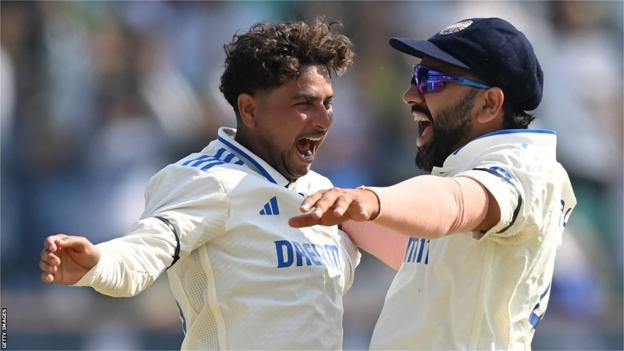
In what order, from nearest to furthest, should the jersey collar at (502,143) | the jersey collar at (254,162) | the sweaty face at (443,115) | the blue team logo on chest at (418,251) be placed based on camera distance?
the jersey collar at (502,143)
the blue team logo on chest at (418,251)
the sweaty face at (443,115)
the jersey collar at (254,162)

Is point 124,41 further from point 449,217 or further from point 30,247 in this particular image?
Result: point 449,217

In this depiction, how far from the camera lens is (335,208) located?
331 cm

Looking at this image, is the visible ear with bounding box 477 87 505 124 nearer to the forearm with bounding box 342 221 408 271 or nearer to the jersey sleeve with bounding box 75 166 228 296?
the forearm with bounding box 342 221 408 271

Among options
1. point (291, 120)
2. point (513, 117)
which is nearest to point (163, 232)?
point (291, 120)

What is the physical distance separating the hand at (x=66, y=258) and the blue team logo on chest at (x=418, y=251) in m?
1.08

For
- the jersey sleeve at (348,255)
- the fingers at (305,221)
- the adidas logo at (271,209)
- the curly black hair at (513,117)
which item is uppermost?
the fingers at (305,221)

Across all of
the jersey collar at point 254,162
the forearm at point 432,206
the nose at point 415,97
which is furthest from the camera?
the jersey collar at point 254,162

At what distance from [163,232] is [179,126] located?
A: 5005mm

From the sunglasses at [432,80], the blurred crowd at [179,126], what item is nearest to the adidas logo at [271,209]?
the sunglasses at [432,80]

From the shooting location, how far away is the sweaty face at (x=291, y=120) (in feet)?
15.4

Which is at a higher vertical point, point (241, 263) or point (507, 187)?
point (507, 187)

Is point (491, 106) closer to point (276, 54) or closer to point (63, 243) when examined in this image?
point (276, 54)

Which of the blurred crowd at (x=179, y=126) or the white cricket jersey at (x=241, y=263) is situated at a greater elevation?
the white cricket jersey at (x=241, y=263)

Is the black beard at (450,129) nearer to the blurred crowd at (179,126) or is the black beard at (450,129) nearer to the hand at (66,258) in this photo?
the hand at (66,258)
